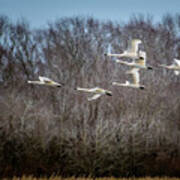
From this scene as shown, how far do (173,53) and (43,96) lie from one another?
9.23 m

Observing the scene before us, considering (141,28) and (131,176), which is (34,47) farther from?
(131,176)

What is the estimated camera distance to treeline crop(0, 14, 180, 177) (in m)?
17.8

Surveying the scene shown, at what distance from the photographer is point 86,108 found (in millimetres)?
21531

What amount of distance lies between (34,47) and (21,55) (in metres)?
1.11

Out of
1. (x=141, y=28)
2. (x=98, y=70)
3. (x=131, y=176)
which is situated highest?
(x=141, y=28)

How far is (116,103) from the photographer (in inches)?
1048

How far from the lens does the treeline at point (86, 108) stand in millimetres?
17844

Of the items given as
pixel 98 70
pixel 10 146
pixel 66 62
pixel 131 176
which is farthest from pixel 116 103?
pixel 10 146

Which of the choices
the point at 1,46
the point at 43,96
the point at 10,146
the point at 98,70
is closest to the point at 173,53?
the point at 98,70

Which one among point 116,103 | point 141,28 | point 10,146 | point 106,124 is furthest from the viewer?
point 141,28

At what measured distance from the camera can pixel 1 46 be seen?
33.8 metres

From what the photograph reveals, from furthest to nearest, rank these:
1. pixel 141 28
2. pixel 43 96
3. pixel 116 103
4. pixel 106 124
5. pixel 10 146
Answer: pixel 141 28
pixel 43 96
pixel 116 103
pixel 106 124
pixel 10 146

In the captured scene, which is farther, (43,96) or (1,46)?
(1,46)

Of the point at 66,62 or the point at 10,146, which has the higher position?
the point at 66,62
